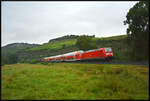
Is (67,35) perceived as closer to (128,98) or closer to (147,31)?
(147,31)

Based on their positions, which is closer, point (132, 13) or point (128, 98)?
point (128, 98)

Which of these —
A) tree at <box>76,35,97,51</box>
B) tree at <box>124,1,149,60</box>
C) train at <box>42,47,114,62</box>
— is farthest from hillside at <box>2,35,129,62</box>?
tree at <box>76,35,97,51</box>

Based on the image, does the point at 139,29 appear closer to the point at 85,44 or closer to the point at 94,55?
the point at 94,55

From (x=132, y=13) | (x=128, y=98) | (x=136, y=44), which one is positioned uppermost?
(x=132, y=13)

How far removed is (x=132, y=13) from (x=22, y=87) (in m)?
22.9

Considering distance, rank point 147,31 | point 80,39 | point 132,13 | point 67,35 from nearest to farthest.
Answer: point 147,31 < point 132,13 < point 80,39 < point 67,35

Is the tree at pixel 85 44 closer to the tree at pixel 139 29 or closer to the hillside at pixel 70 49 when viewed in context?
the hillside at pixel 70 49

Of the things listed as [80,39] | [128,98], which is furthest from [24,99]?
[80,39]

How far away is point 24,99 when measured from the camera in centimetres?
804

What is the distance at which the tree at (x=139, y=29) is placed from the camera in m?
23.9

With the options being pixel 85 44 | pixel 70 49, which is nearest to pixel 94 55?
pixel 85 44

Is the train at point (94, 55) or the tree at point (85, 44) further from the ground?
the tree at point (85, 44)

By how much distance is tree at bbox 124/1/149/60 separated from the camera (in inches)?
939

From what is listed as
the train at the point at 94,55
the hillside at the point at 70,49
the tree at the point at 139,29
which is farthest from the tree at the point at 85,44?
the tree at the point at 139,29
